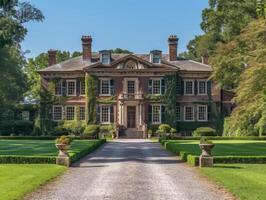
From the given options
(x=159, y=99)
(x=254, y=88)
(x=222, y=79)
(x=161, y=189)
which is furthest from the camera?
(x=159, y=99)

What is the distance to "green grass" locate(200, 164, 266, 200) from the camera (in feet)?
41.7

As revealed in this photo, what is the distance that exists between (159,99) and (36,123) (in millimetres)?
13619

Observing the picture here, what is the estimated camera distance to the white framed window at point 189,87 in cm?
5794

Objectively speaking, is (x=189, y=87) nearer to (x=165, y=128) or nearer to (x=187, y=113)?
(x=187, y=113)

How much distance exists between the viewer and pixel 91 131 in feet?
170

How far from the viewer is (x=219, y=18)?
65500 mm

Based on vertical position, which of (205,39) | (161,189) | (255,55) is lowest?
(161,189)

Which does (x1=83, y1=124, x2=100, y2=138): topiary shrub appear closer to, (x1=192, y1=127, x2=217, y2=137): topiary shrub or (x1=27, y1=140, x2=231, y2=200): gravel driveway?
(x1=192, y1=127, x2=217, y2=137): topiary shrub

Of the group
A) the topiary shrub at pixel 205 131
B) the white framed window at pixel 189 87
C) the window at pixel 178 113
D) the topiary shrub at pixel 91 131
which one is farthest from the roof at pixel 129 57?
the topiary shrub at pixel 205 131

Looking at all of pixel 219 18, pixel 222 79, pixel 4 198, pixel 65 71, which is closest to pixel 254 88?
pixel 222 79

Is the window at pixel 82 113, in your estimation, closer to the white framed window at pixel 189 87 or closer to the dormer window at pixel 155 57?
the dormer window at pixel 155 57

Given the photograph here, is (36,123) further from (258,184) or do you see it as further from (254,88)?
(258,184)

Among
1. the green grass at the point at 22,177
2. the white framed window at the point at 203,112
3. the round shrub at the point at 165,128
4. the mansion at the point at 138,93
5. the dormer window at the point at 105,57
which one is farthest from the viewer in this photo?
the white framed window at the point at 203,112

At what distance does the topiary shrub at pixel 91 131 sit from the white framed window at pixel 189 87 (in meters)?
10.7
